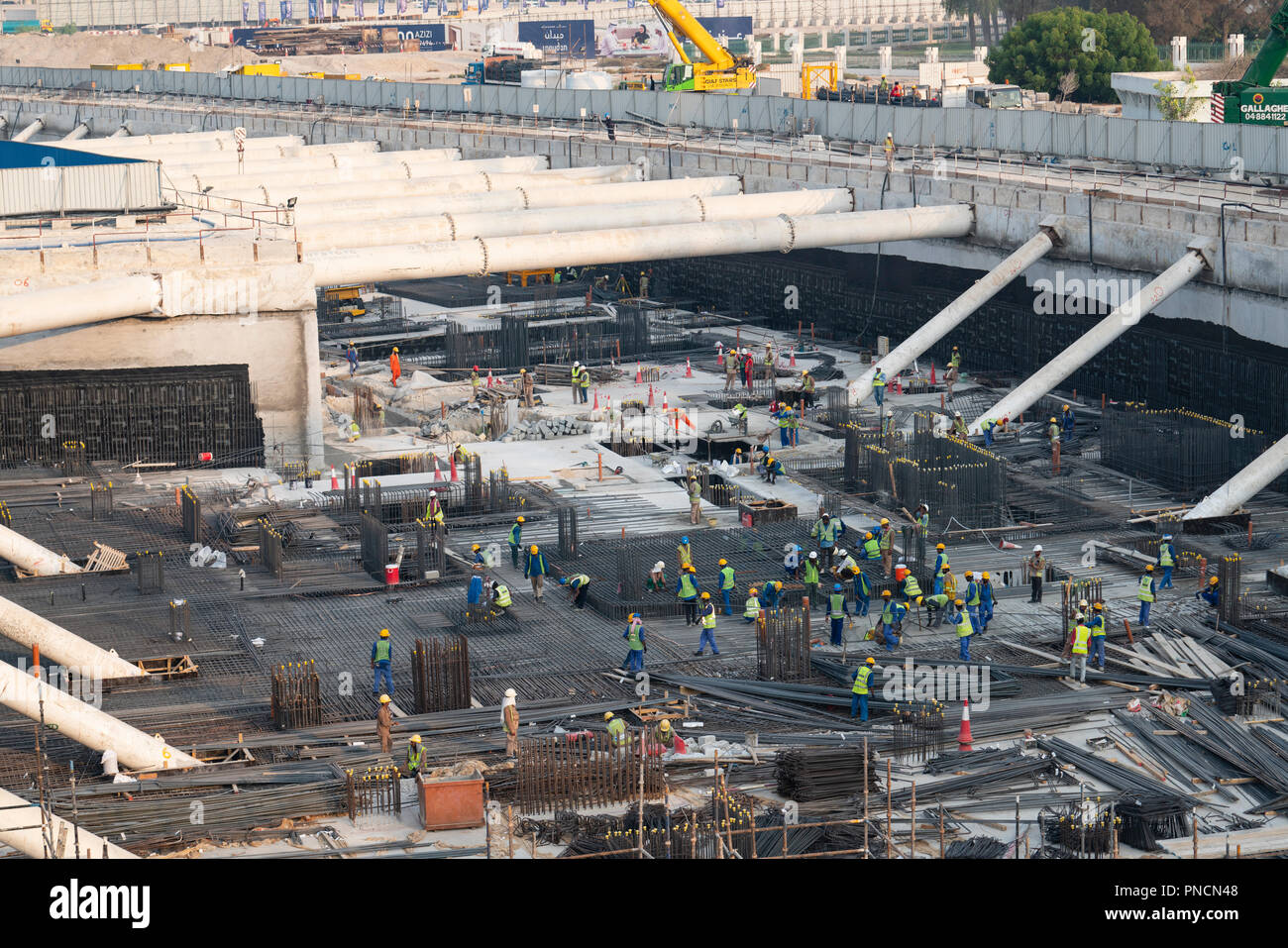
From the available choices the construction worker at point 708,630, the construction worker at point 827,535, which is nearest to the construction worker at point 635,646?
the construction worker at point 708,630

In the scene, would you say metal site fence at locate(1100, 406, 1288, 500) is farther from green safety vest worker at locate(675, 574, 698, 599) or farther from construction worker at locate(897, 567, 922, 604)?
green safety vest worker at locate(675, 574, 698, 599)

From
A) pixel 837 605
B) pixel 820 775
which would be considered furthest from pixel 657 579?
pixel 820 775

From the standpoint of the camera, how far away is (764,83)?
111 meters

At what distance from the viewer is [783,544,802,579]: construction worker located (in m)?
38.5

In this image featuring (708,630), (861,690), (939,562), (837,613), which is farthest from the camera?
(939,562)

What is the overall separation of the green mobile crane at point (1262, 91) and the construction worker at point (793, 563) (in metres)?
37.8

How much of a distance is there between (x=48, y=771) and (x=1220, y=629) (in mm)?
20659

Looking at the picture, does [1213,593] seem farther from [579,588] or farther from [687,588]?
[579,588]

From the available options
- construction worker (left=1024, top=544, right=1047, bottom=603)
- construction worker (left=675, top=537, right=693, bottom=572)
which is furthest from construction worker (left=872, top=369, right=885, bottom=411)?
construction worker (left=1024, top=544, right=1047, bottom=603)

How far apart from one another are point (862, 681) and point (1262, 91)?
45438 mm

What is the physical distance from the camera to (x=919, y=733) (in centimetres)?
2930

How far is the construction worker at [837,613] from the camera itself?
113 feet

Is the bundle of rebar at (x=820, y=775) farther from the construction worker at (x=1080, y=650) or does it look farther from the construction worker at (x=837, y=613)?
the construction worker at (x=837, y=613)
